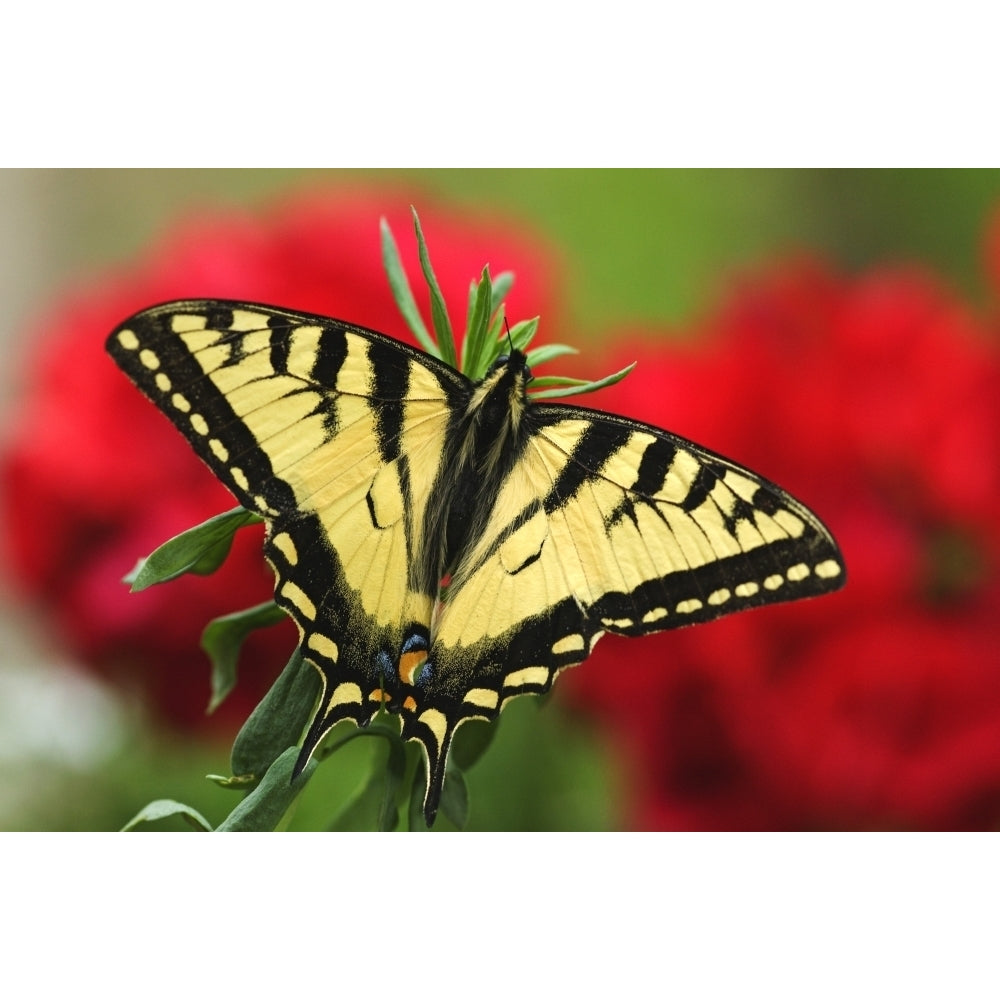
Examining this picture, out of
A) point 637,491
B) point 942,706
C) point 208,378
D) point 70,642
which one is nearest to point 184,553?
point 208,378

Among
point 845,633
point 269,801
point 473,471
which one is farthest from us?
point 845,633

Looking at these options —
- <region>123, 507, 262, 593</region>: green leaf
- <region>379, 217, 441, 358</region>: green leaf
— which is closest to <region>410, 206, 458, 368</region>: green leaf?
<region>379, 217, 441, 358</region>: green leaf

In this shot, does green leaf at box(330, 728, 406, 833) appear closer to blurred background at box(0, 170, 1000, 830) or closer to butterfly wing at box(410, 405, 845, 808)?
butterfly wing at box(410, 405, 845, 808)

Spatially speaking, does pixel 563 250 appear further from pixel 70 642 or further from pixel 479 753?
pixel 479 753

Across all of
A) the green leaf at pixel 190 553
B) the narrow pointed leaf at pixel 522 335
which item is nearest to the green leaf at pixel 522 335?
the narrow pointed leaf at pixel 522 335

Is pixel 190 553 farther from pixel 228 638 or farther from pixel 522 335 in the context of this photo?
pixel 522 335

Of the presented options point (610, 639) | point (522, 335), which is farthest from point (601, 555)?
point (610, 639)

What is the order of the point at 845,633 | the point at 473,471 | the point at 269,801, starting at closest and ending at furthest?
the point at 269,801, the point at 473,471, the point at 845,633

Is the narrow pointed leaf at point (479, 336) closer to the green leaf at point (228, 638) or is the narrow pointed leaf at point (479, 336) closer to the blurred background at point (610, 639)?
the green leaf at point (228, 638)

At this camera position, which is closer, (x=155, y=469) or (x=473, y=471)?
(x=473, y=471)
